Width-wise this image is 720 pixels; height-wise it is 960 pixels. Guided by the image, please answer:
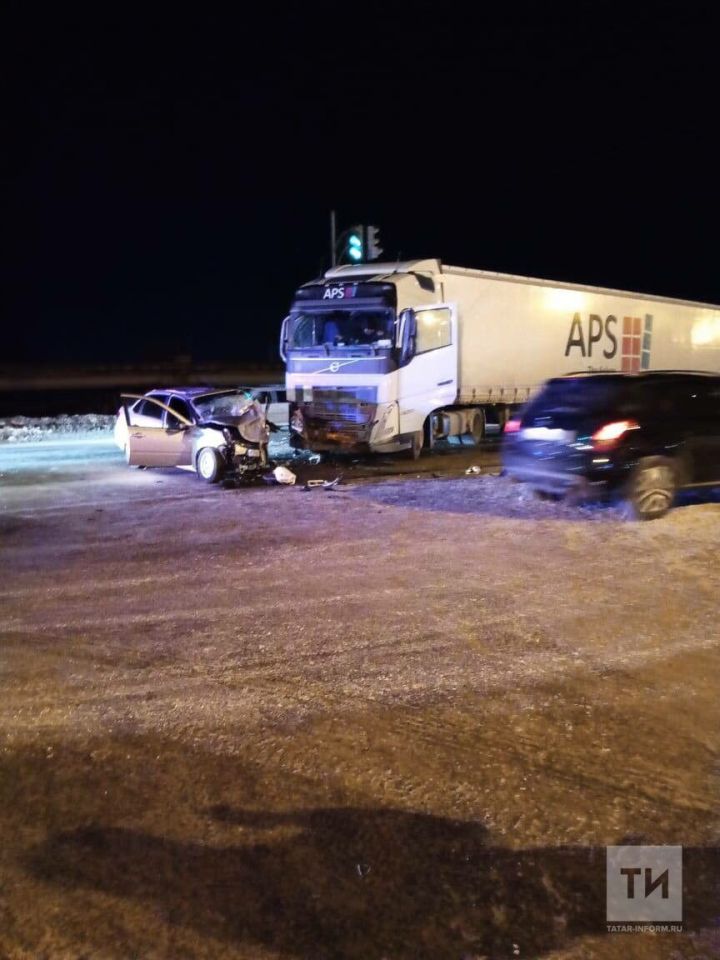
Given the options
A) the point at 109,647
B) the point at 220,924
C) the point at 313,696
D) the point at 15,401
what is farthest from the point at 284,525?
the point at 15,401

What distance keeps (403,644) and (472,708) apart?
3.52 ft

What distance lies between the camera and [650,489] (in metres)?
9.28

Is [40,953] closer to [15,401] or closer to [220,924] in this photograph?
[220,924]

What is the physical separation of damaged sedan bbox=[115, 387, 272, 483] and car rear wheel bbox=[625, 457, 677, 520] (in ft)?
20.3

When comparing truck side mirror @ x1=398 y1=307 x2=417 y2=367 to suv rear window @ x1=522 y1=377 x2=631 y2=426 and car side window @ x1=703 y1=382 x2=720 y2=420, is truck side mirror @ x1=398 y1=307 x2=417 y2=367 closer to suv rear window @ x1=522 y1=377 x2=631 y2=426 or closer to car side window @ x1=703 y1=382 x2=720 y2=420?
suv rear window @ x1=522 y1=377 x2=631 y2=426

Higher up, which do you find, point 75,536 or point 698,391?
point 698,391

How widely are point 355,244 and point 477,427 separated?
5073 mm

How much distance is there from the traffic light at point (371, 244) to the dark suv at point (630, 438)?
9436 millimetres

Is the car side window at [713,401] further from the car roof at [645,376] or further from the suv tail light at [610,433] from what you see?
the suv tail light at [610,433]

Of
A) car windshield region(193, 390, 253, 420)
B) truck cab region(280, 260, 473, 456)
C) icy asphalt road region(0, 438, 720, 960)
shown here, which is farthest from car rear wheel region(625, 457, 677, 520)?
car windshield region(193, 390, 253, 420)

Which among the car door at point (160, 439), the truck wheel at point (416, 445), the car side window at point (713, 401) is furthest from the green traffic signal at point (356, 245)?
the car side window at point (713, 401)

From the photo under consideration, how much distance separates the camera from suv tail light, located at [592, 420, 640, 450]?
359 inches

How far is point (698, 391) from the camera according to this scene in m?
9.77

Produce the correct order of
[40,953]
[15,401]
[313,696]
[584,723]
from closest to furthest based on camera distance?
[40,953] < [584,723] < [313,696] < [15,401]
